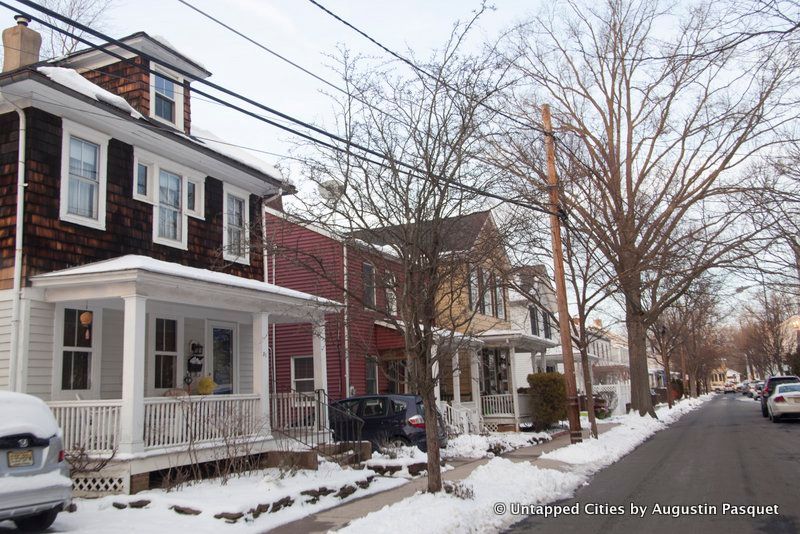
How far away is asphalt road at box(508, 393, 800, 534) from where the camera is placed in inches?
306

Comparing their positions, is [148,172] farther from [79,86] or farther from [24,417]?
[24,417]

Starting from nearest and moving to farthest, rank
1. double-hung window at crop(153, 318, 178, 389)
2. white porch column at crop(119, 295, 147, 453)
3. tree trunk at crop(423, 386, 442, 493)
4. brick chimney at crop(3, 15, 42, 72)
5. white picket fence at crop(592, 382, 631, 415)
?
tree trunk at crop(423, 386, 442, 493) → white porch column at crop(119, 295, 147, 453) → brick chimney at crop(3, 15, 42, 72) → double-hung window at crop(153, 318, 178, 389) → white picket fence at crop(592, 382, 631, 415)

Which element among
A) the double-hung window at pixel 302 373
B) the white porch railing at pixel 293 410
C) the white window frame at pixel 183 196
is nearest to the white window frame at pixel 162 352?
the white window frame at pixel 183 196

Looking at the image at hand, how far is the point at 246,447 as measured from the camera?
10938 millimetres

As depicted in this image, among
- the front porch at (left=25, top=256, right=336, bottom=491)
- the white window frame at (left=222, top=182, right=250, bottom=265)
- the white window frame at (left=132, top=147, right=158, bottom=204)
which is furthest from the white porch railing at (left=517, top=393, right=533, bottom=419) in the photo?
the white window frame at (left=132, top=147, right=158, bottom=204)

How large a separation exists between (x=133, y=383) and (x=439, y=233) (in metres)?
5.00

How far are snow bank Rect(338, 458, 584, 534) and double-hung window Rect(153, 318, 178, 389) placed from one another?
251 inches

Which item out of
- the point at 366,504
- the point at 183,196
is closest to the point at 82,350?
the point at 183,196

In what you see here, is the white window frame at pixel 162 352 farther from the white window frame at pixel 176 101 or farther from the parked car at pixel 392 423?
the white window frame at pixel 176 101

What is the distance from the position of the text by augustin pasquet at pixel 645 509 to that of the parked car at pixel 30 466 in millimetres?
5511

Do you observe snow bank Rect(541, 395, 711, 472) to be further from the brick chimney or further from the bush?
Result: the brick chimney

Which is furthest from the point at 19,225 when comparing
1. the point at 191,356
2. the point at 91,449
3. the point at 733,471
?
the point at 733,471

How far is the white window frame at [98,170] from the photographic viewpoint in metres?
11.0

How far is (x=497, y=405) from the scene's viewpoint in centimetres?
2242
